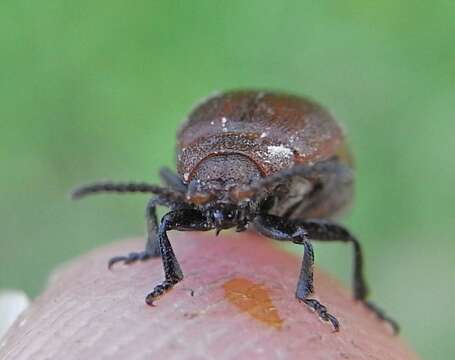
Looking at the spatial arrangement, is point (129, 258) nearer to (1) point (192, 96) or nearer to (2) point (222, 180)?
(2) point (222, 180)

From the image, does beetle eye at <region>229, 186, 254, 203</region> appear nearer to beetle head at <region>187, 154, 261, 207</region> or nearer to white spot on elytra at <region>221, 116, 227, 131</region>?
beetle head at <region>187, 154, 261, 207</region>

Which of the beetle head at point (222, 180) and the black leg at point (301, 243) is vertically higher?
the beetle head at point (222, 180)

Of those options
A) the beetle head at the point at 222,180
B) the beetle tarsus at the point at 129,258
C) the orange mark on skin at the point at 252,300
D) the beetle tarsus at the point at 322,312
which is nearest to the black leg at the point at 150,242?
the beetle tarsus at the point at 129,258

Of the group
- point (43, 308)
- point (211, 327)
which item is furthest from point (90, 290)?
point (211, 327)

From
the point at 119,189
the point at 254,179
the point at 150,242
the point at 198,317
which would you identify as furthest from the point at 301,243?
the point at 198,317

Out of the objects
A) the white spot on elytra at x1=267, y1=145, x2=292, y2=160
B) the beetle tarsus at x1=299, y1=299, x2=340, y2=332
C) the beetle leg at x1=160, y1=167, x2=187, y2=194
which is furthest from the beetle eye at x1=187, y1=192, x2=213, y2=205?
the beetle tarsus at x1=299, y1=299, x2=340, y2=332

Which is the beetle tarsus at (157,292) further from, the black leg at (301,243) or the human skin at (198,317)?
the black leg at (301,243)
